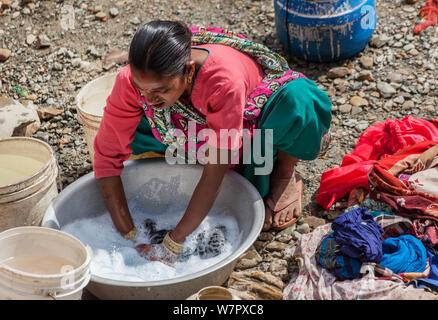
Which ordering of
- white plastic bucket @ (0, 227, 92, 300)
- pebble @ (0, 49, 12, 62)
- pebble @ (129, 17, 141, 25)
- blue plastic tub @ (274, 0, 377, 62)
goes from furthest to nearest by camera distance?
pebble @ (129, 17, 141, 25) < pebble @ (0, 49, 12, 62) < blue plastic tub @ (274, 0, 377, 62) < white plastic bucket @ (0, 227, 92, 300)

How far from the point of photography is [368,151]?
2.59 meters

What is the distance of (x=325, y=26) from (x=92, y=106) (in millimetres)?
1460

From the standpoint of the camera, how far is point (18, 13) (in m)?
3.85

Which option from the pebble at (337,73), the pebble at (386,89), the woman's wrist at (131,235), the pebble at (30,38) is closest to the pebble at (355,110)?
the pebble at (386,89)

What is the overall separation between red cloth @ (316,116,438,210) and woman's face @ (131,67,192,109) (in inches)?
36.3

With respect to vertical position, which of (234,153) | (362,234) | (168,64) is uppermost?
(168,64)

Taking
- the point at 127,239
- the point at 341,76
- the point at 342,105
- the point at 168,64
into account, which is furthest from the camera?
the point at 341,76

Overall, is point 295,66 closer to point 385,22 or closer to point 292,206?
point 385,22

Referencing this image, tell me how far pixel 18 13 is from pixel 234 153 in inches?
102

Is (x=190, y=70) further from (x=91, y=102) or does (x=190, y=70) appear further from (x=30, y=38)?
(x=30, y=38)

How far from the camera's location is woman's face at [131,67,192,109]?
5.74 feet

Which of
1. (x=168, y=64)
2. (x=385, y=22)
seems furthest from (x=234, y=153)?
(x=385, y=22)

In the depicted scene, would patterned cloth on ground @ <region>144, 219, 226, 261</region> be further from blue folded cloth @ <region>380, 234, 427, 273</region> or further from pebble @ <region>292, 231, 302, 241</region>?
blue folded cloth @ <region>380, 234, 427, 273</region>

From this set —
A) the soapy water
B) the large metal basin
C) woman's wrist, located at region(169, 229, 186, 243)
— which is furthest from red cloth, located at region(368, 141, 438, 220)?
woman's wrist, located at region(169, 229, 186, 243)
